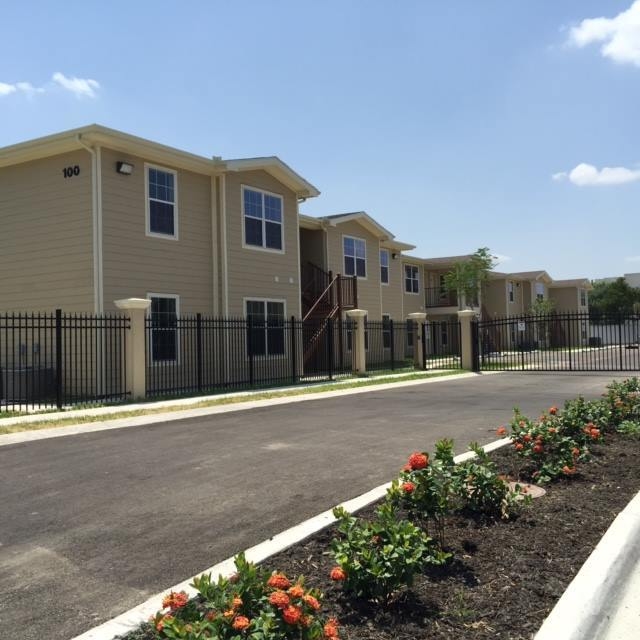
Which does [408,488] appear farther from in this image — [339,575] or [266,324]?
[266,324]

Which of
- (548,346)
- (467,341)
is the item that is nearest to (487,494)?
(467,341)

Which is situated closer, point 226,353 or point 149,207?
point 149,207

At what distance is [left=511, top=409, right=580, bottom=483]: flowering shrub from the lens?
18.9ft

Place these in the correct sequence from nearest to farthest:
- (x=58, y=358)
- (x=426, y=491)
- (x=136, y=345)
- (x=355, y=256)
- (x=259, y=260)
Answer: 1. (x=426, y=491)
2. (x=58, y=358)
3. (x=136, y=345)
4. (x=259, y=260)
5. (x=355, y=256)

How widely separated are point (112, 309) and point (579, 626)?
45.9 feet

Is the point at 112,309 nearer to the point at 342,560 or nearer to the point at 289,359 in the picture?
the point at 289,359

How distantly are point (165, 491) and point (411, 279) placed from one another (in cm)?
3118

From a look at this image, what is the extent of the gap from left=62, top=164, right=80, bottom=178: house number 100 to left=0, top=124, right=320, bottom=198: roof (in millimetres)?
448

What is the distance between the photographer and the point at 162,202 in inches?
672

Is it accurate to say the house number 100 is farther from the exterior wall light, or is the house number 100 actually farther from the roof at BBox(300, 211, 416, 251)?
the roof at BBox(300, 211, 416, 251)

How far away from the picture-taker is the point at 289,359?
2075 cm

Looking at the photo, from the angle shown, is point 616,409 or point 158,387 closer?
point 616,409

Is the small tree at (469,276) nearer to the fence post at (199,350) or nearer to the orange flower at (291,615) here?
the fence post at (199,350)

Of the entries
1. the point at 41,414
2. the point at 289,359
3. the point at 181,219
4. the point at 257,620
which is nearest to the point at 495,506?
the point at 257,620
